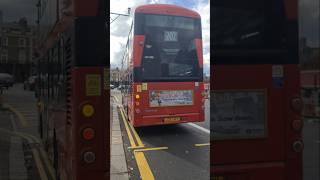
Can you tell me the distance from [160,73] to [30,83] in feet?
13.6

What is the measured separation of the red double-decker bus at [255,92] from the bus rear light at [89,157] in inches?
34.4

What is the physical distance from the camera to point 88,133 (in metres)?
2.98

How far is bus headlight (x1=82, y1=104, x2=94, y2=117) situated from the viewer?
2963 mm

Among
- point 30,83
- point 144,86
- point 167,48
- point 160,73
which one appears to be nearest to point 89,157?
point 30,83

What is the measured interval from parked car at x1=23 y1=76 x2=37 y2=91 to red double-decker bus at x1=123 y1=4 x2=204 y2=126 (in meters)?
1.01

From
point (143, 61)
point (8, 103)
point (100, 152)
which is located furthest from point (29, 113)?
point (143, 61)

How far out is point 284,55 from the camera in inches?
103

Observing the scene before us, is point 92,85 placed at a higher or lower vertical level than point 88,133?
higher

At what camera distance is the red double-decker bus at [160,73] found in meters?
5.20

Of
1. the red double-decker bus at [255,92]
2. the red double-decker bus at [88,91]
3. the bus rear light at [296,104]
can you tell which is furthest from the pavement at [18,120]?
the bus rear light at [296,104]

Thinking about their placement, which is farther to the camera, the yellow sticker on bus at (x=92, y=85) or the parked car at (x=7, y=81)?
the parked car at (x=7, y=81)

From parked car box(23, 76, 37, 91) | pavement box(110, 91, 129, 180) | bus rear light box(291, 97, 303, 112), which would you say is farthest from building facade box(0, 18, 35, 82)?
bus rear light box(291, 97, 303, 112)

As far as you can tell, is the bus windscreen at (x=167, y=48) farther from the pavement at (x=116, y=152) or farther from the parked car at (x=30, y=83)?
the parked car at (x=30, y=83)

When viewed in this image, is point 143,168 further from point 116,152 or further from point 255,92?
point 255,92
